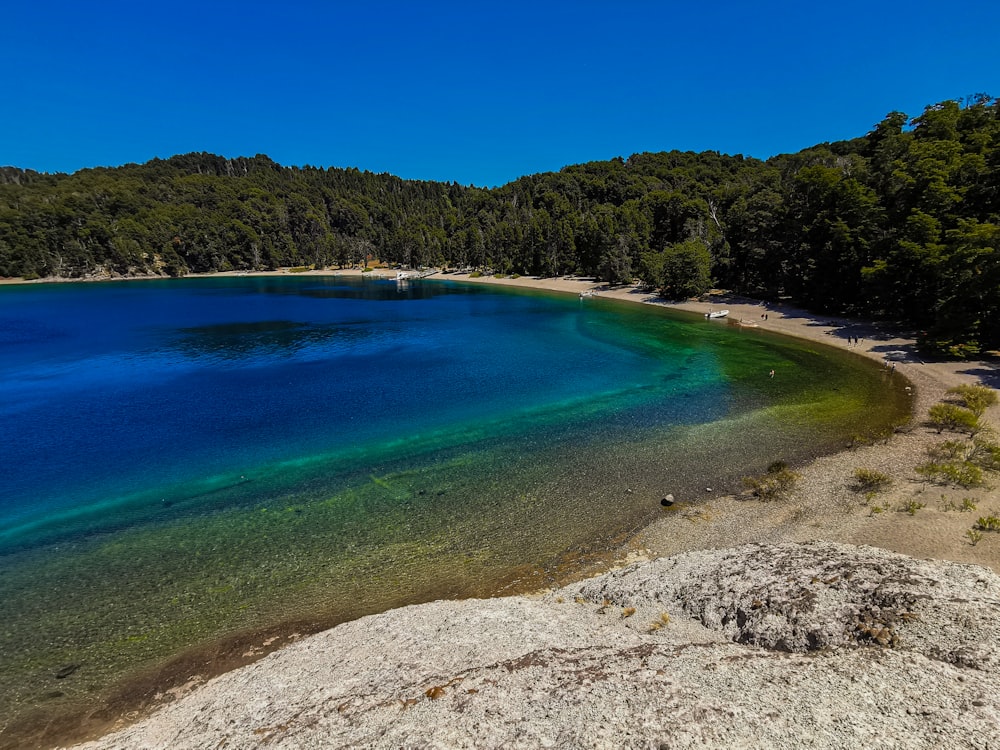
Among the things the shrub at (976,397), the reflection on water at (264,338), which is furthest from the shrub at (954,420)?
the reflection on water at (264,338)

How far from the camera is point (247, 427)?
3353cm

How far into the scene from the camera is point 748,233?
263 ft

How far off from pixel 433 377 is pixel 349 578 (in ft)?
96.3

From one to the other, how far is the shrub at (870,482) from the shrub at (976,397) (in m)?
12.9

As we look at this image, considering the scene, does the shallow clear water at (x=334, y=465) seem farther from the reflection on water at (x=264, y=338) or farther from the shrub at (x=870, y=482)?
the shrub at (x=870, y=482)

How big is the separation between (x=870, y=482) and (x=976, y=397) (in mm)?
16853

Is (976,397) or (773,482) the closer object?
(773,482)

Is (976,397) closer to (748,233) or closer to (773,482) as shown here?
(773,482)

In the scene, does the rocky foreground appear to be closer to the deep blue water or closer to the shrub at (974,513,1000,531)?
the shrub at (974,513,1000,531)

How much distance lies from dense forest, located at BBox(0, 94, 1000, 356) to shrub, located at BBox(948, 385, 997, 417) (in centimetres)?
1073

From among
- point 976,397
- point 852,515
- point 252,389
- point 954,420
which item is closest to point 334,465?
point 252,389

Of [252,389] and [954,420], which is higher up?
[954,420]

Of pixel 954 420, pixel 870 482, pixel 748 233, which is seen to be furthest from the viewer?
pixel 748 233

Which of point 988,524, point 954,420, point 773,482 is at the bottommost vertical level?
point 773,482
